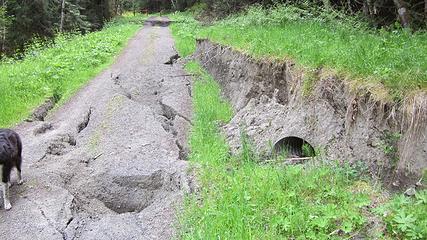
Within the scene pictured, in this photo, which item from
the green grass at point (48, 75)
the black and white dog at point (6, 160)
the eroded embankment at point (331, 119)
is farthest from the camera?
the green grass at point (48, 75)

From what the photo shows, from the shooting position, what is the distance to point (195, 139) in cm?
819

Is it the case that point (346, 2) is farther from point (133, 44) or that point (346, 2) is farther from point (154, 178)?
point (133, 44)

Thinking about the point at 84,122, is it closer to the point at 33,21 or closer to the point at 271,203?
the point at 271,203

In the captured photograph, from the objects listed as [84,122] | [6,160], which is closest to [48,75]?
[84,122]

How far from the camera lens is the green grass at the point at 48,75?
10.6m

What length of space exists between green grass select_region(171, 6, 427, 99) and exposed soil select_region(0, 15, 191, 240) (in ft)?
8.55

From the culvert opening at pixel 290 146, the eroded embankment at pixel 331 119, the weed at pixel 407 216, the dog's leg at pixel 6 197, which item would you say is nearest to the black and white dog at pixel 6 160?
the dog's leg at pixel 6 197

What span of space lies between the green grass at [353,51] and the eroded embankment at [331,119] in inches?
8.3

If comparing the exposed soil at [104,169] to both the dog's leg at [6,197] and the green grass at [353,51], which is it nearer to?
the dog's leg at [6,197]

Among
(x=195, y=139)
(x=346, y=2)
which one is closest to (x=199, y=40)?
(x=346, y=2)

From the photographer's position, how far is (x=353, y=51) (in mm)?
6863

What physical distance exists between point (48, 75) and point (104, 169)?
793 centimetres

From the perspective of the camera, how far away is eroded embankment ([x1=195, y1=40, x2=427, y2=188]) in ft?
15.2

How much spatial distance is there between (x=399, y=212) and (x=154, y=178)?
3746mm
